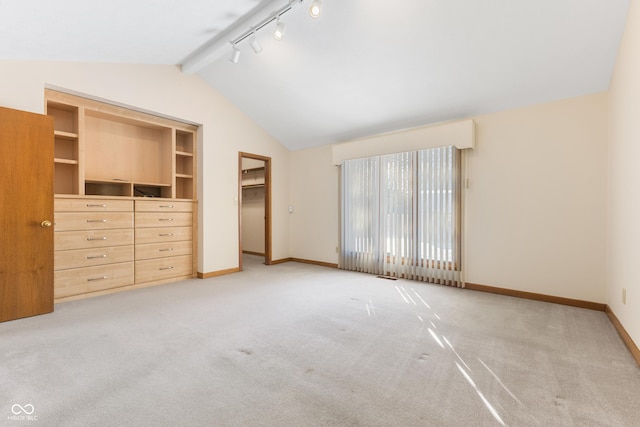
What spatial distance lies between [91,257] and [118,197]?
816 mm

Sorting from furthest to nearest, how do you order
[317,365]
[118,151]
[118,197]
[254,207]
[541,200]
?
[254,207], [118,151], [118,197], [541,200], [317,365]

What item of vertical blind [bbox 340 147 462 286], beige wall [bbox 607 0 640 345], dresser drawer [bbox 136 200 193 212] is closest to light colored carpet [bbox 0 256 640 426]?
beige wall [bbox 607 0 640 345]

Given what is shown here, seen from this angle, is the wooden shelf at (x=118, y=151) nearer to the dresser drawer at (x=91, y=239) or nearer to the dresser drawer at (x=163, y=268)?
the dresser drawer at (x=91, y=239)

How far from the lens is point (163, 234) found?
4352 mm

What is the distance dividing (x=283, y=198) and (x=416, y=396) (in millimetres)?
4912

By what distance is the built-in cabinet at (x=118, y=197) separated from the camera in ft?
11.6

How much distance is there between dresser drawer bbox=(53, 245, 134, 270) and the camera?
3.42 meters

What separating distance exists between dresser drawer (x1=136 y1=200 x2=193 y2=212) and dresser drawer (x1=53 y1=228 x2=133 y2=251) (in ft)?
1.17

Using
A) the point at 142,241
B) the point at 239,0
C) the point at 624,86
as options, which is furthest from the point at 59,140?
the point at 624,86

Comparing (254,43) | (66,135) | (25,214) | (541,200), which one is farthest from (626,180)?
(66,135)

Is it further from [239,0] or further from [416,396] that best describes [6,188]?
[416,396]

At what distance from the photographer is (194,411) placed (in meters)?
1.54

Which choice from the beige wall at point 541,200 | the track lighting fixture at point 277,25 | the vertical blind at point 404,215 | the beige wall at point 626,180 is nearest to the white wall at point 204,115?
the track lighting fixture at point 277,25

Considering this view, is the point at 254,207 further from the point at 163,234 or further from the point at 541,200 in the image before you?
the point at 541,200
